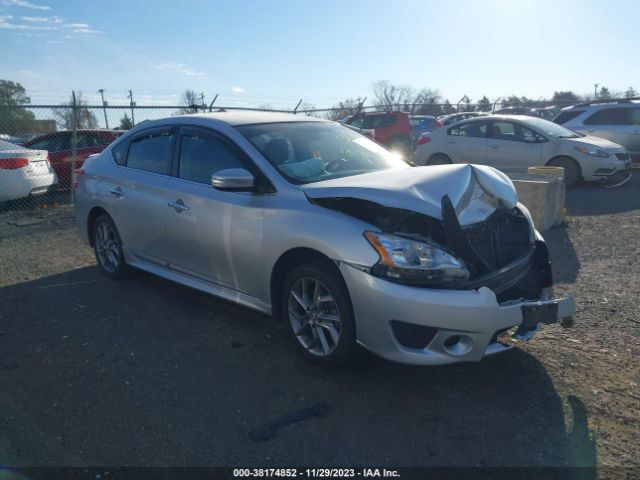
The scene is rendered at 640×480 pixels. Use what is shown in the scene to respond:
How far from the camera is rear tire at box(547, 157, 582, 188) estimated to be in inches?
444

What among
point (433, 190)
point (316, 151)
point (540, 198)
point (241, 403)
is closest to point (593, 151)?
point (540, 198)

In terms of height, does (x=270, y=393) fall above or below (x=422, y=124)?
below

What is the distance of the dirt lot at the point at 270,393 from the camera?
297cm

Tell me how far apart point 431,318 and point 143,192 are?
317 centimetres

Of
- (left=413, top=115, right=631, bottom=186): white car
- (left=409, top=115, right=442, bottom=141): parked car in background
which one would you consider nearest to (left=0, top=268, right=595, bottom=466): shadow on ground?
(left=413, top=115, right=631, bottom=186): white car

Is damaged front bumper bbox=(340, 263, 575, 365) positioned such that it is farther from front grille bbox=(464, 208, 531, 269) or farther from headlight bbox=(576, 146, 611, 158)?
headlight bbox=(576, 146, 611, 158)

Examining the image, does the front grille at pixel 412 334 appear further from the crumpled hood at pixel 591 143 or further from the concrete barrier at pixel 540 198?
the crumpled hood at pixel 591 143

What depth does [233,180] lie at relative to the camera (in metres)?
3.95

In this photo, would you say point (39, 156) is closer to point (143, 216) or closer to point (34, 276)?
point (34, 276)

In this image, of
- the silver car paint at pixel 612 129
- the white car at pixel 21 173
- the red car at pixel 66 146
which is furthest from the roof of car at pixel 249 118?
the silver car paint at pixel 612 129

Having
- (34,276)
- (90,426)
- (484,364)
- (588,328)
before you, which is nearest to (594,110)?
(588,328)

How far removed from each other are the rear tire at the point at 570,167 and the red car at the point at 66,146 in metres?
9.33

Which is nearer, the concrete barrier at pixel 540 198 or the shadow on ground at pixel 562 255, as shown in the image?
the shadow on ground at pixel 562 255

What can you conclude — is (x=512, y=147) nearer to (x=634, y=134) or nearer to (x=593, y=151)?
(x=593, y=151)
